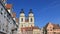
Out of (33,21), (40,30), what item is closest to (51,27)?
(40,30)

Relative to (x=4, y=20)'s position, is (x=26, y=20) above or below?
above

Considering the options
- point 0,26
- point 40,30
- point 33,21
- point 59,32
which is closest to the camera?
point 0,26

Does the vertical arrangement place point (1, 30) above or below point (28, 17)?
below

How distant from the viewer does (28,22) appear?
174500 millimetres

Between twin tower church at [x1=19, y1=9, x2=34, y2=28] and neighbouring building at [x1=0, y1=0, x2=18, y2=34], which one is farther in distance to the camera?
twin tower church at [x1=19, y1=9, x2=34, y2=28]

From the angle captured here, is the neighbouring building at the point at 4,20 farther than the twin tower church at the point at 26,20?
No

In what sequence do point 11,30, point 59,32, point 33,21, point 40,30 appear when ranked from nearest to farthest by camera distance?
point 11,30, point 59,32, point 40,30, point 33,21

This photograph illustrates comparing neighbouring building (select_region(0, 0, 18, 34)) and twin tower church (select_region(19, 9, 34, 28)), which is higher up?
twin tower church (select_region(19, 9, 34, 28))

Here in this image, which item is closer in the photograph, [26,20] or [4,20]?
[4,20]

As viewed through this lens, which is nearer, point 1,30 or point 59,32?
point 1,30

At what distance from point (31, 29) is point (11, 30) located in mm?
95358

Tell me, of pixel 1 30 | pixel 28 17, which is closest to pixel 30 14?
pixel 28 17

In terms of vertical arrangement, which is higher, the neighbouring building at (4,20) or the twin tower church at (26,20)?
the twin tower church at (26,20)

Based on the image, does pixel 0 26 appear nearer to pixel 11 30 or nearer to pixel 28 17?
pixel 11 30
